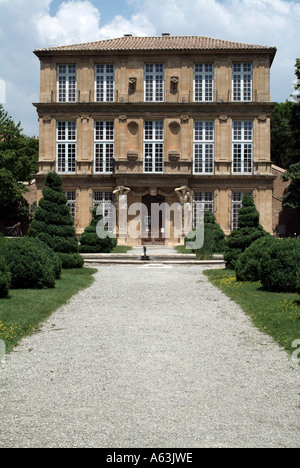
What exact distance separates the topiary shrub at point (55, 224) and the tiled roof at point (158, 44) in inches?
900

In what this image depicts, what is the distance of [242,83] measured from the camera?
38969mm

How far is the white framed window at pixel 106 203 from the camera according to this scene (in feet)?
128

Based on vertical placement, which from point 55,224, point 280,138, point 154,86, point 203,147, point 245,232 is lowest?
point 245,232

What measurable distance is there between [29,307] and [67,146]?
100 feet

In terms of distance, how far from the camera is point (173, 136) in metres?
39.1

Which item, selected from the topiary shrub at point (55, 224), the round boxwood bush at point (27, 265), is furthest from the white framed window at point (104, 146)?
the round boxwood bush at point (27, 265)

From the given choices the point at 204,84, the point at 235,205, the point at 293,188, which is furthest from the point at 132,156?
the point at 293,188

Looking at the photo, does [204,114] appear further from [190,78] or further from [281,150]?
[281,150]

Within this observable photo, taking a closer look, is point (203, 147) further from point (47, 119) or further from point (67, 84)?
point (47, 119)

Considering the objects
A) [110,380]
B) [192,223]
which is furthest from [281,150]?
[110,380]

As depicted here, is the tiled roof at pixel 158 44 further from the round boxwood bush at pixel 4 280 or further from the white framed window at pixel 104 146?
the round boxwood bush at pixel 4 280

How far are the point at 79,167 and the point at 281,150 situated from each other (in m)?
20.3

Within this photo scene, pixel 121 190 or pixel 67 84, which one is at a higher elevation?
pixel 67 84

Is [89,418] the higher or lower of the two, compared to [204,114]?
lower
